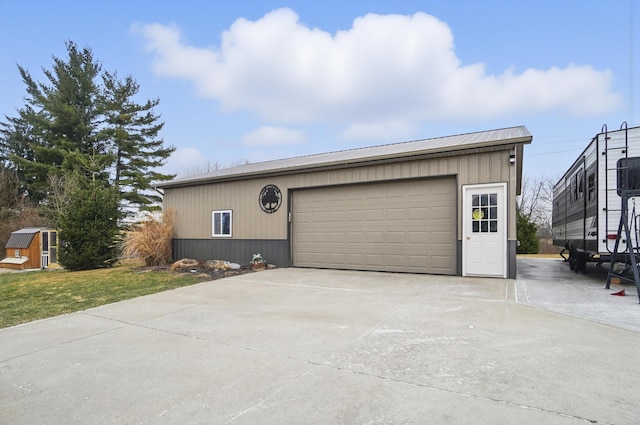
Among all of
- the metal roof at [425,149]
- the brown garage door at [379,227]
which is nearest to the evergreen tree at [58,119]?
the metal roof at [425,149]

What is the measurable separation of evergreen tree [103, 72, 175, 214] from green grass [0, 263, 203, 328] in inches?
612

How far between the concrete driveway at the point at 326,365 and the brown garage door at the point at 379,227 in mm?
2819

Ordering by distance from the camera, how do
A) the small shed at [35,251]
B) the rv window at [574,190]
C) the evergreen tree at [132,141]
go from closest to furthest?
the rv window at [574,190] < the small shed at [35,251] < the evergreen tree at [132,141]

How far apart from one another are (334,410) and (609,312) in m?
4.51

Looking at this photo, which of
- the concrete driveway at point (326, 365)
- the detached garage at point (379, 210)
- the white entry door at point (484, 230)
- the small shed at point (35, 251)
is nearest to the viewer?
the concrete driveway at point (326, 365)

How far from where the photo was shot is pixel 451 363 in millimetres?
3102

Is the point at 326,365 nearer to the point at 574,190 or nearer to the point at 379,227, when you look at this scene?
the point at 379,227

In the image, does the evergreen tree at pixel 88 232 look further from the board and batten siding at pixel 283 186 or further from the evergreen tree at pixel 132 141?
the evergreen tree at pixel 132 141

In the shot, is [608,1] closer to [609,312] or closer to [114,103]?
[609,312]

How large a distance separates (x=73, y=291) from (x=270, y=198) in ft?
17.9

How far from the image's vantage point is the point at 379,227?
9039 millimetres

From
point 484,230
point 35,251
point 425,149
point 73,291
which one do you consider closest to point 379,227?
point 425,149

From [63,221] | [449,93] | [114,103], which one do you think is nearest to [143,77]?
[114,103]

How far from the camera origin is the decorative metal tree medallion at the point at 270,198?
420 inches
